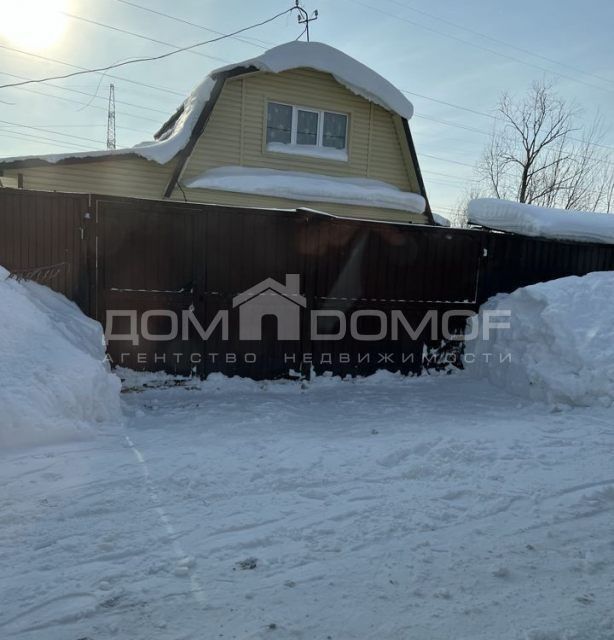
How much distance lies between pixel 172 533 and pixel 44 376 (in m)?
2.04

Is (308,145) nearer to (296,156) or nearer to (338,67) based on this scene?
(296,156)

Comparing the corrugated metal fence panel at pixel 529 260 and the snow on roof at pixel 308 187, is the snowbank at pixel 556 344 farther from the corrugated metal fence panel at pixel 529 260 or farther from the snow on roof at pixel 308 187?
the snow on roof at pixel 308 187

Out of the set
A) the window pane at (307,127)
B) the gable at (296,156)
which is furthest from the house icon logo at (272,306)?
the window pane at (307,127)

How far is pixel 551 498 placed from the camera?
10.7 feet

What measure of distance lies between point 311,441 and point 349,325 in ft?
8.60

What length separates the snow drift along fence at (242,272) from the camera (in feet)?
17.8

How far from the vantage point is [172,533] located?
270cm

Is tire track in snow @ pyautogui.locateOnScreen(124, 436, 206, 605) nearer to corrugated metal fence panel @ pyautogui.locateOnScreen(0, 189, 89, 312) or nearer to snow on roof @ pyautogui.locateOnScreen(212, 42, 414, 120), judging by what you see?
corrugated metal fence panel @ pyautogui.locateOnScreen(0, 189, 89, 312)

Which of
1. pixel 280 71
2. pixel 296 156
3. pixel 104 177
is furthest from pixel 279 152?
pixel 104 177

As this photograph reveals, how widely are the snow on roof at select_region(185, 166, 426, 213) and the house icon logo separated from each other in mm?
5052

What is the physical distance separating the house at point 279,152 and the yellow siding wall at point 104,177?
0.06 feet

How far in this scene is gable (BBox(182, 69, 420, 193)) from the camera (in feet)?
36.4

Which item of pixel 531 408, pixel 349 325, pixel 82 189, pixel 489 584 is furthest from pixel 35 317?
pixel 82 189

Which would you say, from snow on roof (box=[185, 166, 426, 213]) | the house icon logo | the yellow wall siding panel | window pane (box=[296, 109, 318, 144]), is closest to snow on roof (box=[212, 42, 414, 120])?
the yellow wall siding panel
